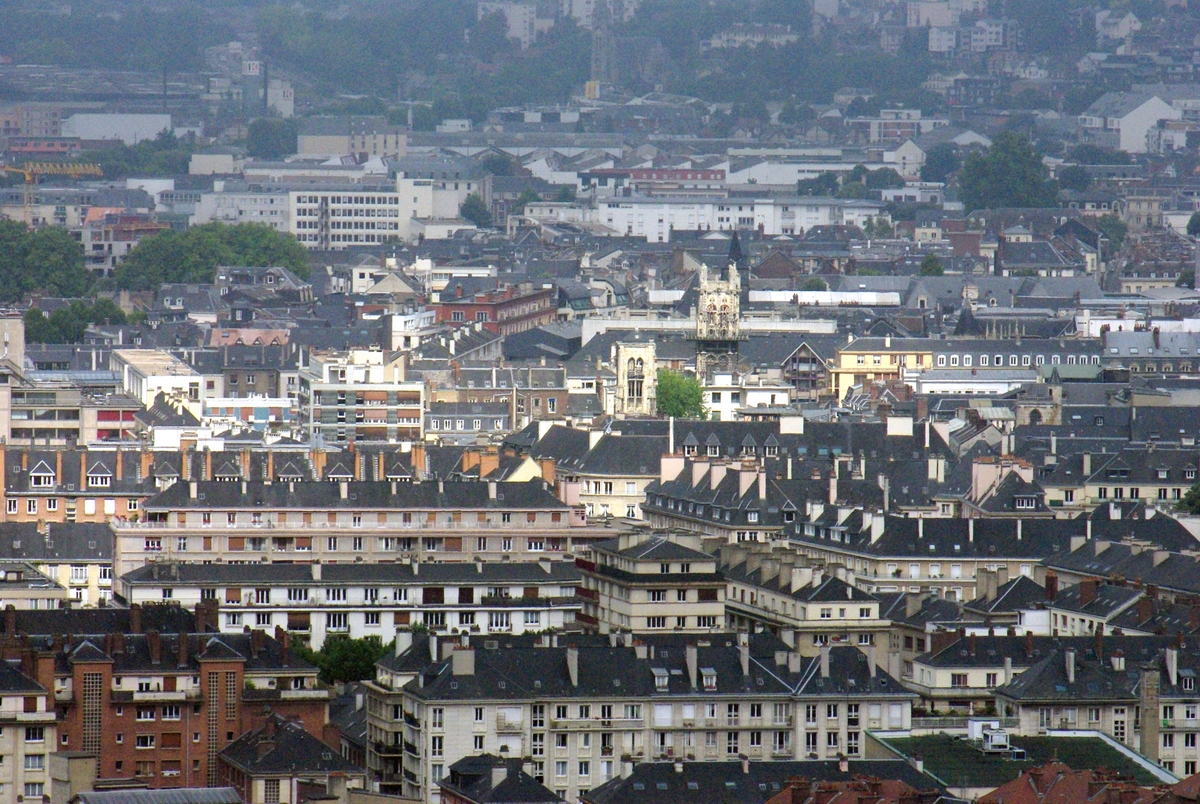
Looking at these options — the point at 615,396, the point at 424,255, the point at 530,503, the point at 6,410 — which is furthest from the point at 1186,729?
the point at 424,255

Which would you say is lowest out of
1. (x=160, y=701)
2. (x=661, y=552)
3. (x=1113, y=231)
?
(x=160, y=701)

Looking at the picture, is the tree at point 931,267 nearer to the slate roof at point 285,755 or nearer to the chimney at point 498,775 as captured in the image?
the slate roof at point 285,755

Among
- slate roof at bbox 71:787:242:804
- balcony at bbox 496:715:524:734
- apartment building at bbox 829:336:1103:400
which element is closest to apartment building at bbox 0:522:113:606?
balcony at bbox 496:715:524:734

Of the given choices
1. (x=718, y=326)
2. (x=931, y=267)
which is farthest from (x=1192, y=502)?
(x=931, y=267)

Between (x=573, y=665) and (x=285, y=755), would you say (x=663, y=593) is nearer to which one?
(x=573, y=665)

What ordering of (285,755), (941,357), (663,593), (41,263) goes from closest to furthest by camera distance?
(285,755) → (663,593) → (941,357) → (41,263)

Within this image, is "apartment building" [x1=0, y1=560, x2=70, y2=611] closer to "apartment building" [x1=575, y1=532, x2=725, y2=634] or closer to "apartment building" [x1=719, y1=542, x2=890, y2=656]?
"apartment building" [x1=575, y1=532, x2=725, y2=634]

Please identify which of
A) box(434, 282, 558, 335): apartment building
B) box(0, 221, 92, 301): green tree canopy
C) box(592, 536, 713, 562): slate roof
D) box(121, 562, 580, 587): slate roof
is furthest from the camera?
box(0, 221, 92, 301): green tree canopy
